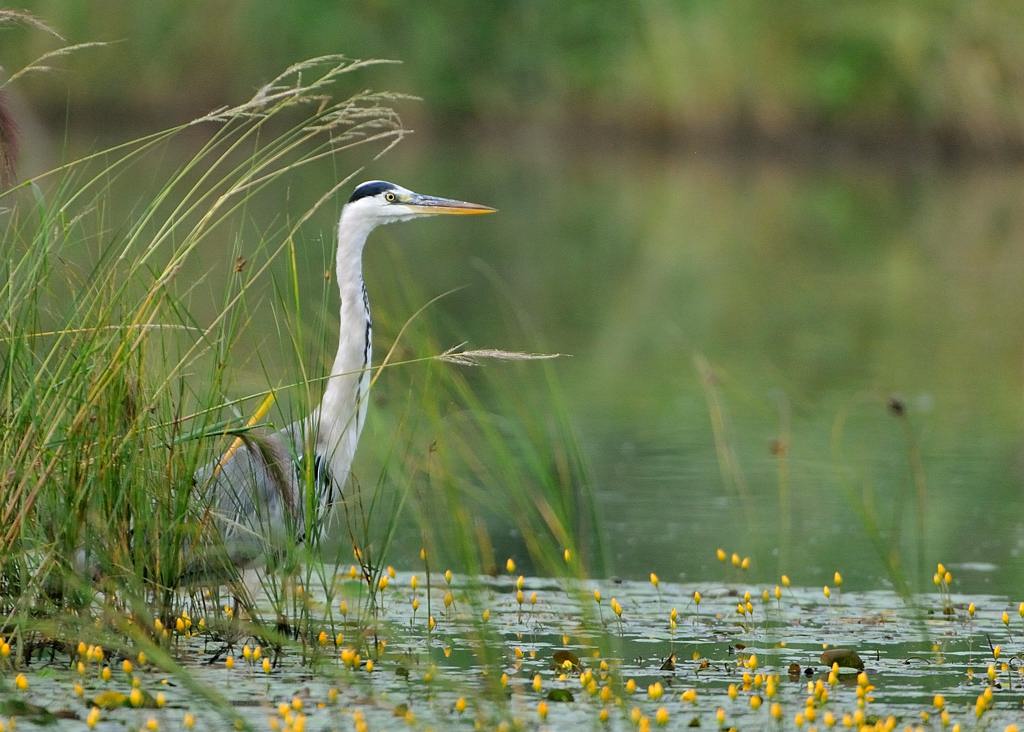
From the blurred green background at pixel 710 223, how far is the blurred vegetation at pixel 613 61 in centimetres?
6

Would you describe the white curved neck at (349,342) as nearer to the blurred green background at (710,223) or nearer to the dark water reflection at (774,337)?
the blurred green background at (710,223)

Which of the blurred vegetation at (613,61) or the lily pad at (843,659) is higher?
the blurred vegetation at (613,61)

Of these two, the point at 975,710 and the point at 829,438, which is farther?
the point at 829,438

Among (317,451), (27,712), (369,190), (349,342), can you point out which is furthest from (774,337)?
(27,712)

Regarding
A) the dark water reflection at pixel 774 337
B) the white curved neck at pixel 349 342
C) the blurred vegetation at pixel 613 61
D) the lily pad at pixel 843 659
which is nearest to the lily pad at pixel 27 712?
the white curved neck at pixel 349 342

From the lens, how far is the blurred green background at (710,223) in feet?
26.4

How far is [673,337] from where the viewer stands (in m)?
13.4

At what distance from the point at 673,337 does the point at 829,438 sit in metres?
3.96

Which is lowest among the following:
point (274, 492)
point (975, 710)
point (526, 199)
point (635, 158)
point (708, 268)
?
point (975, 710)

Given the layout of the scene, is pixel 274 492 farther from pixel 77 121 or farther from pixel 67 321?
pixel 77 121

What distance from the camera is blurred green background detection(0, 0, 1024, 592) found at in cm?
805

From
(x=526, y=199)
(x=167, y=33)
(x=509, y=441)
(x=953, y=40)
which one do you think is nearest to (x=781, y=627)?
(x=509, y=441)

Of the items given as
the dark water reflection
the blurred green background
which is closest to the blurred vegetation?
the blurred green background

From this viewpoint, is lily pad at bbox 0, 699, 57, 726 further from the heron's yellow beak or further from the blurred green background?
the heron's yellow beak
